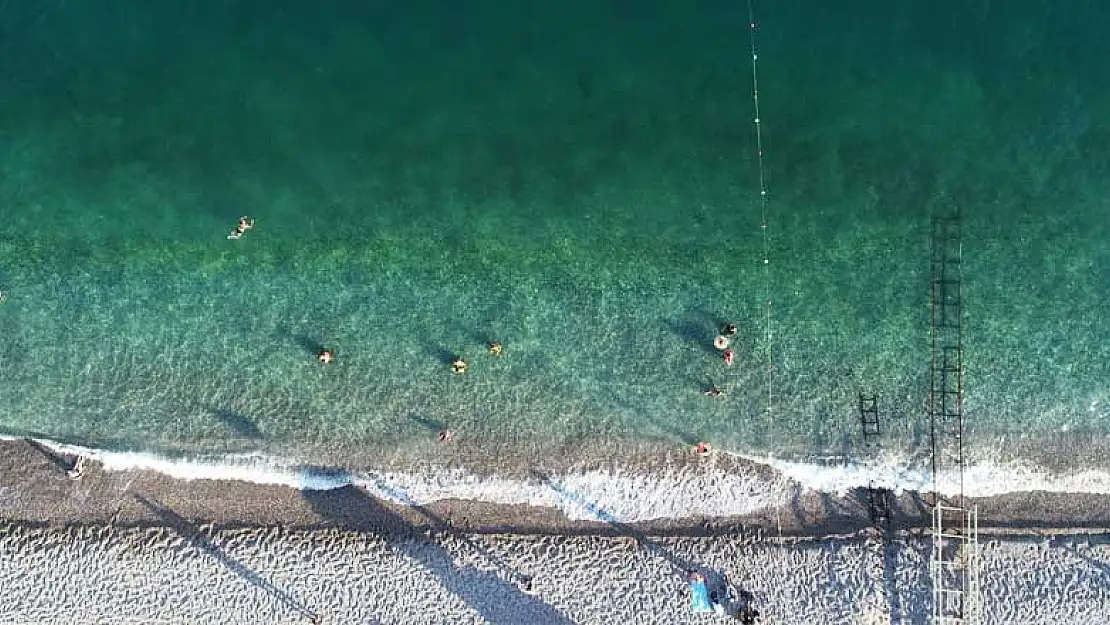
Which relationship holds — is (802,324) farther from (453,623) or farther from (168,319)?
(168,319)

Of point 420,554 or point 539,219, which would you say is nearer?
point 420,554

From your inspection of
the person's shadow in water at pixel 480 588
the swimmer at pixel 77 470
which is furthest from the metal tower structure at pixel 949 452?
the swimmer at pixel 77 470

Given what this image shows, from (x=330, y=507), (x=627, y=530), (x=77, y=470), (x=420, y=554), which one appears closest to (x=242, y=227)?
(x=77, y=470)

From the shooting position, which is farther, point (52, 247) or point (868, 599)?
point (52, 247)


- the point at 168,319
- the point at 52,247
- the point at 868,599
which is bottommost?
the point at 868,599

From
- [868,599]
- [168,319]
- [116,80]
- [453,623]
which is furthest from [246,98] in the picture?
[868,599]

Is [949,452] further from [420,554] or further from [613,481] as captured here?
[420,554]

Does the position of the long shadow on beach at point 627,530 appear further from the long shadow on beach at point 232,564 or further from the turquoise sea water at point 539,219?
the long shadow on beach at point 232,564
